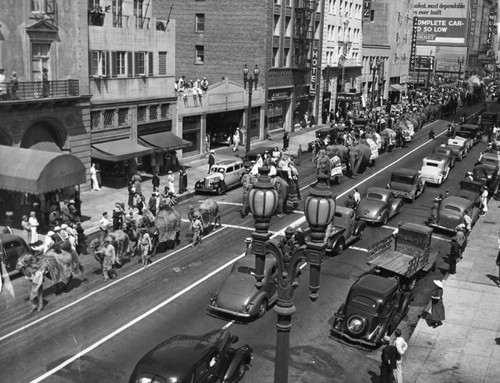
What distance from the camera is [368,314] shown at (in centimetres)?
1858

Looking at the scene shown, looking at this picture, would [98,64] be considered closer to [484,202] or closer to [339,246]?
[339,246]

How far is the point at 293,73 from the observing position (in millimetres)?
66875

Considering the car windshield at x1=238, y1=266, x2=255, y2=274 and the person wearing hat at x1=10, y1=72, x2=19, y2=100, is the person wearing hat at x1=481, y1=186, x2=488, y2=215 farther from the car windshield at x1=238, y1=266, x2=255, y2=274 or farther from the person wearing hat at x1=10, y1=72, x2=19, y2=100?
the person wearing hat at x1=10, y1=72, x2=19, y2=100

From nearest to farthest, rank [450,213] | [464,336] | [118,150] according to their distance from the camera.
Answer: [464,336] → [450,213] → [118,150]

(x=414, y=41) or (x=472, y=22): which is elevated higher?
(x=472, y=22)

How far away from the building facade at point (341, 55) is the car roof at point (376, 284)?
56.8 m

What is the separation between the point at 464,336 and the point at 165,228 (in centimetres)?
1244

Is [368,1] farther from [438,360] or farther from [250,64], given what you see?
[438,360]

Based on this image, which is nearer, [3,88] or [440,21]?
[3,88]

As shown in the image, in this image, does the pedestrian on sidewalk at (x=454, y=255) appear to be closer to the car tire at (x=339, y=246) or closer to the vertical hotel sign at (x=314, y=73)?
the car tire at (x=339, y=246)

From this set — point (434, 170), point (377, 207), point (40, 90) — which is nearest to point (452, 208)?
point (377, 207)

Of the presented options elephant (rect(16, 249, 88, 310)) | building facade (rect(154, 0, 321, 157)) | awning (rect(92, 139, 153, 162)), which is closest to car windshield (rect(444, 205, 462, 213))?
elephant (rect(16, 249, 88, 310))

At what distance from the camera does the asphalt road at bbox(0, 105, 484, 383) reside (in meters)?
17.2

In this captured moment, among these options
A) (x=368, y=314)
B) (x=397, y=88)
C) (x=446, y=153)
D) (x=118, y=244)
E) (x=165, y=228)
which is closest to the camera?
(x=368, y=314)
